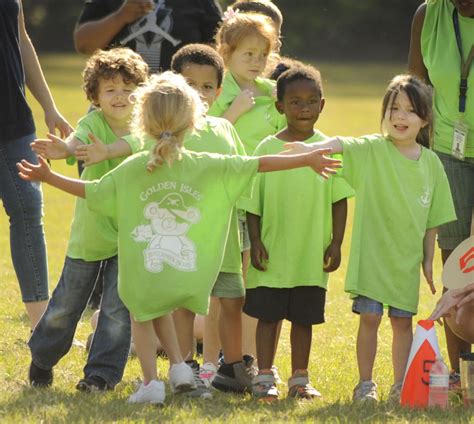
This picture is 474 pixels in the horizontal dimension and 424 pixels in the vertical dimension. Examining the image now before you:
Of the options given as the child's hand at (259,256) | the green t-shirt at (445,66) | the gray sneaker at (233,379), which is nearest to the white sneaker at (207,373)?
the gray sneaker at (233,379)

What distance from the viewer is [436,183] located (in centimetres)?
630

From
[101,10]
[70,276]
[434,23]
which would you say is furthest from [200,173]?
[101,10]

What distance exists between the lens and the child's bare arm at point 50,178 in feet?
18.4

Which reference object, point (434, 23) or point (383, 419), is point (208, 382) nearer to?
point (383, 419)

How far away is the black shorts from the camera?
6254mm

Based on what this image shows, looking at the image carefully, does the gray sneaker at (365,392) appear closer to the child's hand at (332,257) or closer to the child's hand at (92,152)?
the child's hand at (332,257)

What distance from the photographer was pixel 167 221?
570 cm

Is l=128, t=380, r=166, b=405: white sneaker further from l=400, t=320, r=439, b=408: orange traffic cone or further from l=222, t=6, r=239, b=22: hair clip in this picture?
l=222, t=6, r=239, b=22: hair clip

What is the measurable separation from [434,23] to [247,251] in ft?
5.13

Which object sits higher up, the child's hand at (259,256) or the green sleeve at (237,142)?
the green sleeve at (237,142)

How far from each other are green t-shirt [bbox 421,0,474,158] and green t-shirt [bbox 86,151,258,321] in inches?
55.3

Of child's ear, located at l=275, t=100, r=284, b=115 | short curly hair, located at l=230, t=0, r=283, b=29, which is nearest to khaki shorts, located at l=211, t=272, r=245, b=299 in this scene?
child's ear, located at l=275, t=100, r=284, b=115

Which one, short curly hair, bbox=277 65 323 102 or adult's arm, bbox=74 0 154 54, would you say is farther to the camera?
adult's arm, bbox=74 0 154 54

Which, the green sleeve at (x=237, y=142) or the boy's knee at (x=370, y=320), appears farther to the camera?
the green sleeve at (x=237, y=142)
